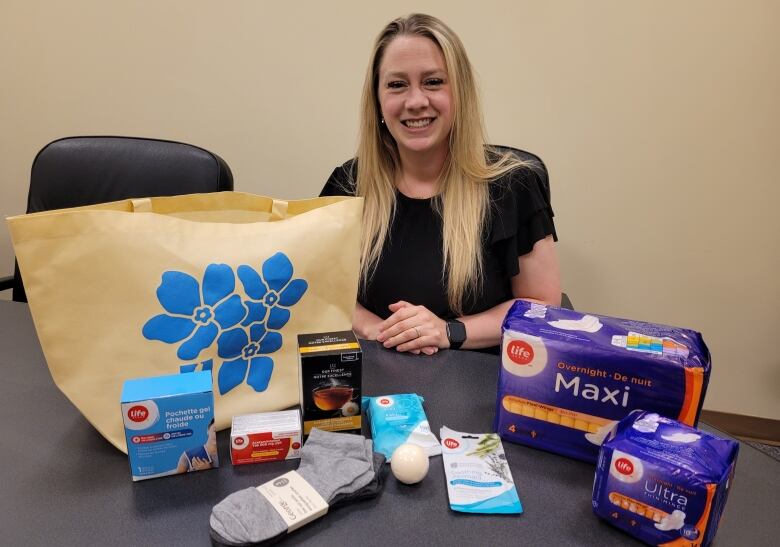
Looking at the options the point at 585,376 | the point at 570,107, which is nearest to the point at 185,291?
the point at 585,376

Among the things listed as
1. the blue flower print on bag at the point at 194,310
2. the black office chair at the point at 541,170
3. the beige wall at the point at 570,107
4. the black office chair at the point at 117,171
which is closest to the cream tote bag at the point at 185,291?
the blue flower print on bag at the point at 194,310

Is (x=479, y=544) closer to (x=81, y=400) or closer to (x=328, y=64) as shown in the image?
(x=81, y=400)

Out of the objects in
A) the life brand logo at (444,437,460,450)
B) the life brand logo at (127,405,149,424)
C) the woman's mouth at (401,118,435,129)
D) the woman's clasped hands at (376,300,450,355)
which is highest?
the woman's mouth at (401,118,435,129)

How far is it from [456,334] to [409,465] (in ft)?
1.60

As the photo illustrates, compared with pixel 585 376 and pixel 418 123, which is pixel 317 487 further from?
pixel 418 123

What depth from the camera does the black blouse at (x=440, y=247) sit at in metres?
1.32

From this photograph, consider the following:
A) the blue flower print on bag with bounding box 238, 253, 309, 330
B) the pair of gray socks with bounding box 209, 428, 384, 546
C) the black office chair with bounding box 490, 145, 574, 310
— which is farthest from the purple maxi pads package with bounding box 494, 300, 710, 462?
the black office chair with bounding box 490, 145, 574, 310

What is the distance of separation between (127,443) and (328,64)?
4.89 ft

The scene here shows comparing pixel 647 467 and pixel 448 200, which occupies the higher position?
pixel 448 200

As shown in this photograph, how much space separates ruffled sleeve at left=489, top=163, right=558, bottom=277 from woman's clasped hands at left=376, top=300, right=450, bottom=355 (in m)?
0.37

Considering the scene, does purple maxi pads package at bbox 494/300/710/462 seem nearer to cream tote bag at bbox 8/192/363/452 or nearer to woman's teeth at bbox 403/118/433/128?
cream tote bag at bbox 8/192/363/452

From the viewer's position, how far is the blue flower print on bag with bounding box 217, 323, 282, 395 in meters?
0.77

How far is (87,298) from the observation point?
2.24 feet

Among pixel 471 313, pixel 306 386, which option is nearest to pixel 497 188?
pixel 471 313
